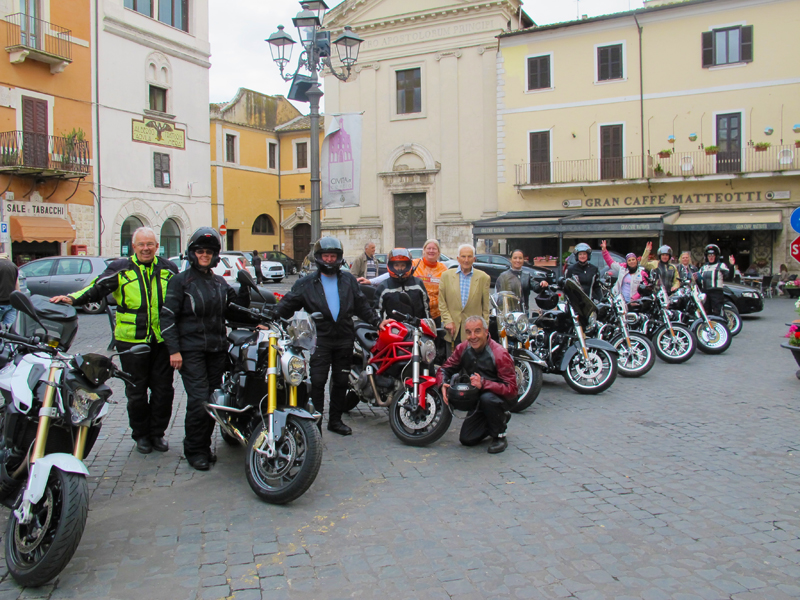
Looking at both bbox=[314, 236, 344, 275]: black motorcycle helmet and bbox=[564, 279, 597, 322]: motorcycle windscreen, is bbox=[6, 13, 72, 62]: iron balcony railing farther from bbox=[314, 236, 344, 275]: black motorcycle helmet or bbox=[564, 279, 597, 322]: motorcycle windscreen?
bbox=[564, 279, 597, 322]: motorcycle windscreen

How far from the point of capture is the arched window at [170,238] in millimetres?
30234

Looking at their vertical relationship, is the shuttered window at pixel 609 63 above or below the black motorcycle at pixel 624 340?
above

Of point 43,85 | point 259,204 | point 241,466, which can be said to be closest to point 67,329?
point 241,466

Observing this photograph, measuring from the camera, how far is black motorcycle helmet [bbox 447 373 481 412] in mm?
5758

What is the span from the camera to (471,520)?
4.30 meters

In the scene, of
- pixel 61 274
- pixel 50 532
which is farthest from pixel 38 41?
pixel 50 532

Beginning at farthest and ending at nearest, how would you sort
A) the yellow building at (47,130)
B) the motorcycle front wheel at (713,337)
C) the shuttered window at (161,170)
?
the shuttered window at (161,170)
the yellow building at (47,130)
the motorcycle front wheel at (713,337)

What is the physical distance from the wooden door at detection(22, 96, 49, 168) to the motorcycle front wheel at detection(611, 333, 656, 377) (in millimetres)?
21625

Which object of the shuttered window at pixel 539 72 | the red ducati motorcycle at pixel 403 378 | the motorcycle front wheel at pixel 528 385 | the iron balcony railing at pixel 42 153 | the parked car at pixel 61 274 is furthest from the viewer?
the shuttered window at pixel 539 72

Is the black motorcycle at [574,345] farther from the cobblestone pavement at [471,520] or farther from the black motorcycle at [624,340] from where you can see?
the cobblestone pavement at [471,520]

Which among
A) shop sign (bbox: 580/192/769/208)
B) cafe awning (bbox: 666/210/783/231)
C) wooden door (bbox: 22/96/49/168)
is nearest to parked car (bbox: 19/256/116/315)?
wooden door (bbox: 22/96/49/168)

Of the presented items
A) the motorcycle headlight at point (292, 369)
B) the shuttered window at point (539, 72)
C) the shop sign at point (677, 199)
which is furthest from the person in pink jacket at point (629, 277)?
the shuttered window at point (539, 72)

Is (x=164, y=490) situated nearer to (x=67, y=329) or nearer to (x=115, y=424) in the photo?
(x=67, y=329)

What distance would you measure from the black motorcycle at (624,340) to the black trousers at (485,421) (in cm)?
384
